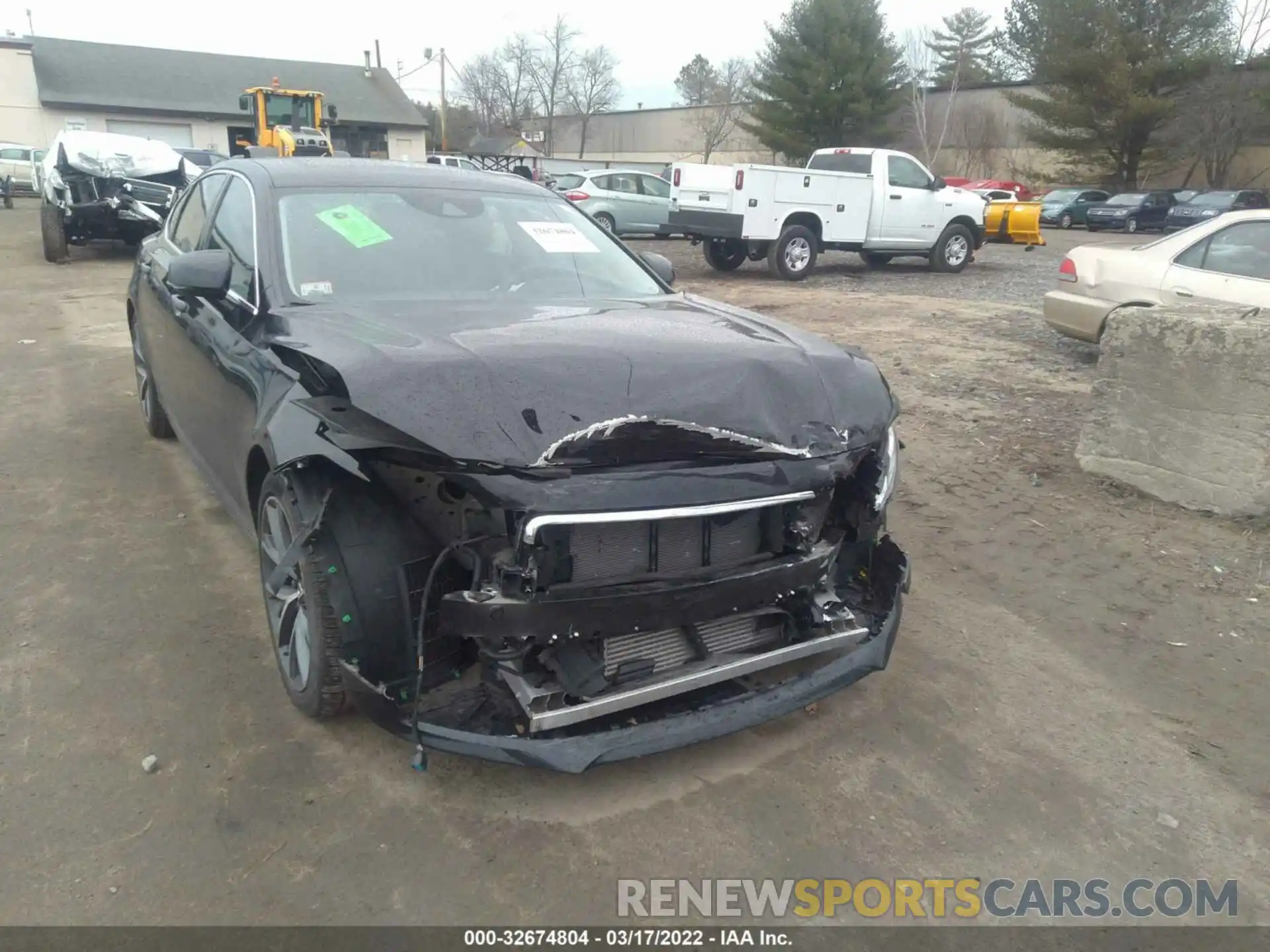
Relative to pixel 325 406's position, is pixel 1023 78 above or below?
above

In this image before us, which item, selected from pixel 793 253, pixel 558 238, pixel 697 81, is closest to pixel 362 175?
pixel 558 238

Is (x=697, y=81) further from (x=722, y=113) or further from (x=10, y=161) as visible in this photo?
(x=10, y=161)

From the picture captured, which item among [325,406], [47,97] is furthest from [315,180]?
[47,97]

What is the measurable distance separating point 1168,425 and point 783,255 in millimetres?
10299

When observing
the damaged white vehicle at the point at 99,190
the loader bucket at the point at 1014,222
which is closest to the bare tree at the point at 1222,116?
the loader bucket at the point at 1014,222

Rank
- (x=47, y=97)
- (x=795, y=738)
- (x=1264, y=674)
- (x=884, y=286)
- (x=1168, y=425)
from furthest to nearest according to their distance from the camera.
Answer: (x=47, y=97), (x=884, y=286), (x=1168, y=425), (x=1264, y=674), (x=795, y=738)

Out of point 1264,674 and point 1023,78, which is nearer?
point 1264,674

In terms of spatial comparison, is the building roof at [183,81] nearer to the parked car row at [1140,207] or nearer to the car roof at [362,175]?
the parked car row at [1140,207]

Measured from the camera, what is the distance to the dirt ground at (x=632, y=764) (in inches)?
95.3

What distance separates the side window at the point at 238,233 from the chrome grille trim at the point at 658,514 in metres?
1.75

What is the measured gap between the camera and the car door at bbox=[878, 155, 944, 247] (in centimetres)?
1552

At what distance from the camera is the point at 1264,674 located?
358 cm

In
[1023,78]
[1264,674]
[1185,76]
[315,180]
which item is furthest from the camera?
[1023,78]

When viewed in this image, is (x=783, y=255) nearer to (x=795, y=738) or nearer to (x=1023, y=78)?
(x=795, y=738)
